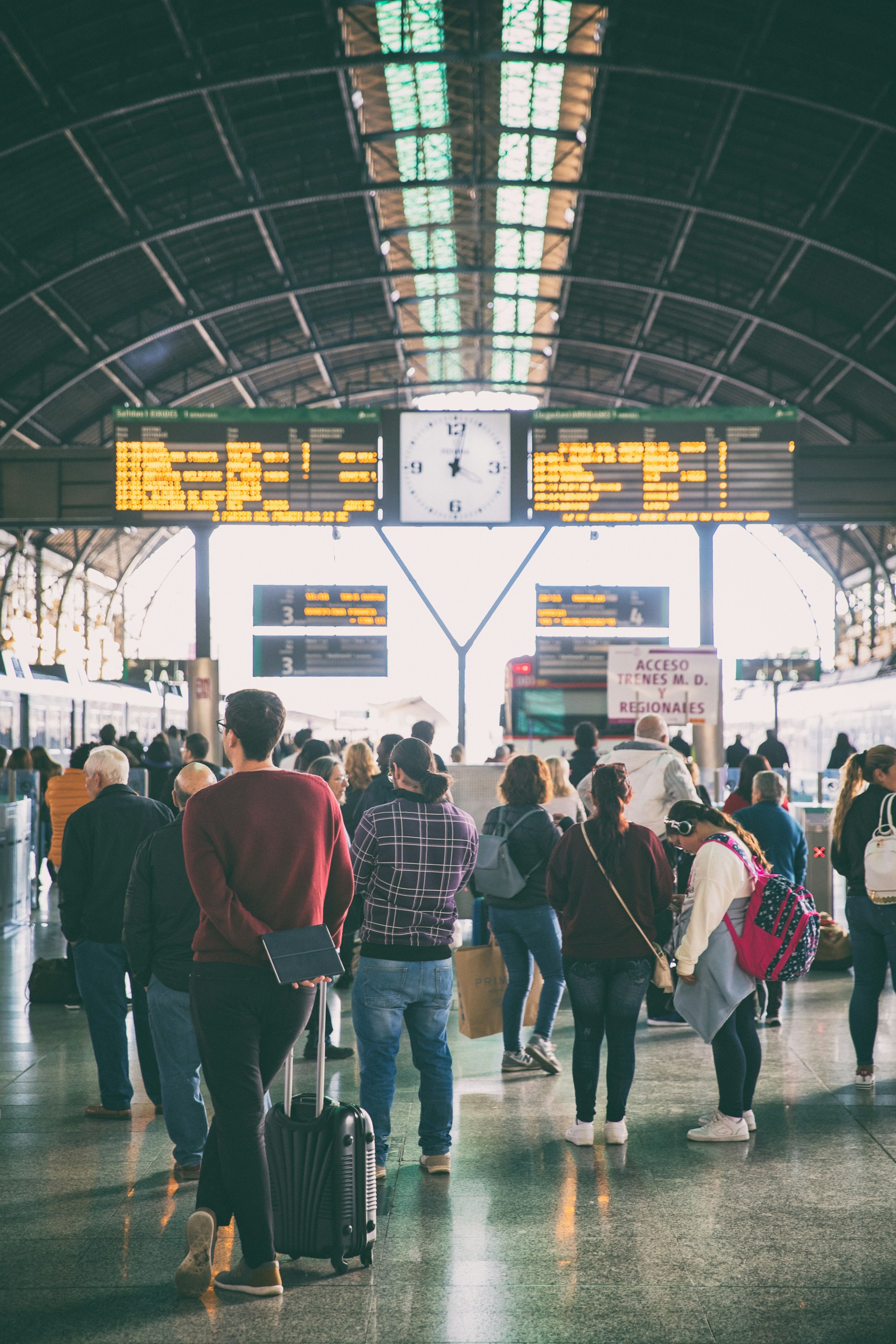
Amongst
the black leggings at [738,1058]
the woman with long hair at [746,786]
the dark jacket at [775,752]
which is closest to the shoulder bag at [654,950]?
the black leggings at [738,1058]

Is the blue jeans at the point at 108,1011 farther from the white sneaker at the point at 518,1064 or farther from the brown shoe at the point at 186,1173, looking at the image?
the white sneaker at the point at 518,1064

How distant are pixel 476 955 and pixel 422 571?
15504 mm

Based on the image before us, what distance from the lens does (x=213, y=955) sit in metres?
3.87

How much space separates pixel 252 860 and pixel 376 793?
3.94 meters

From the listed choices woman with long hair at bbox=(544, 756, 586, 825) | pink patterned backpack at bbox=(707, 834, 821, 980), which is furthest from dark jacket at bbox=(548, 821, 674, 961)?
woman with long hair at bbox=(544, 756, 586, 825)

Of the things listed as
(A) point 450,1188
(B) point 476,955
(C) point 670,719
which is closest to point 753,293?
(C) point 670,719

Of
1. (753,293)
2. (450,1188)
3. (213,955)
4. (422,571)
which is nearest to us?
(213,955)

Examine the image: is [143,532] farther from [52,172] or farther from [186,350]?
[52,172]

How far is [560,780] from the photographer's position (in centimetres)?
827

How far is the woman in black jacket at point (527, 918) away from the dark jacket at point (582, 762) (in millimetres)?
3675

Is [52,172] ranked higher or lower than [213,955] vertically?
higher

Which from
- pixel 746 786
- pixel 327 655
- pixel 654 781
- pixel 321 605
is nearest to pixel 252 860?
pixel 654 781

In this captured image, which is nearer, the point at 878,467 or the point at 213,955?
the point at 213,955

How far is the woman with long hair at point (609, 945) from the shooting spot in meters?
5.56
